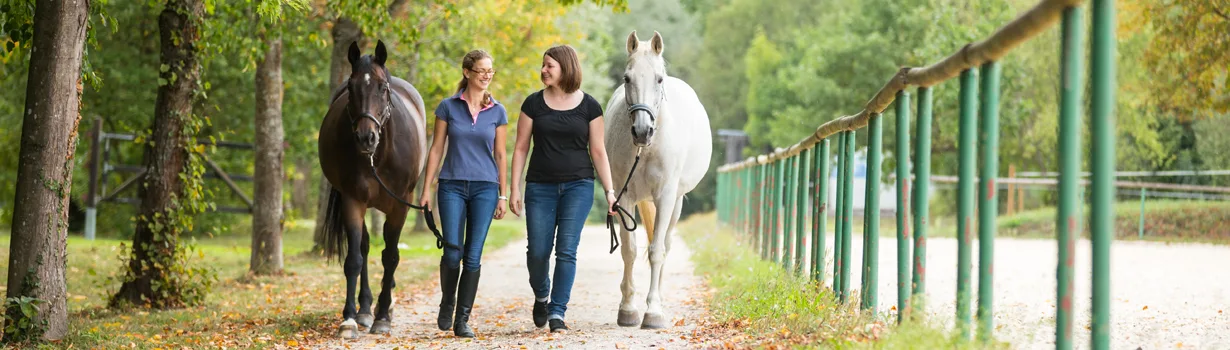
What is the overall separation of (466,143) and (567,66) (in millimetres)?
687

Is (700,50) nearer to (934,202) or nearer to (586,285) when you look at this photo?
(934,202)

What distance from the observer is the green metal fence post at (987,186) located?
3816 mm

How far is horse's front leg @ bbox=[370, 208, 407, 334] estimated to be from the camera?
7249mm

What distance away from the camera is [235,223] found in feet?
80.0

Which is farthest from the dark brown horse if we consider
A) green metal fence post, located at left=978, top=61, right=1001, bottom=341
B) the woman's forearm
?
green metal fence post, located at left=978, top=61, right=1001, bottom=341

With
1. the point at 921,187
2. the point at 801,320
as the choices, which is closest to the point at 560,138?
the point at 801,320

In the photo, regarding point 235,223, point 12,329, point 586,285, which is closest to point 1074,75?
point 12,329

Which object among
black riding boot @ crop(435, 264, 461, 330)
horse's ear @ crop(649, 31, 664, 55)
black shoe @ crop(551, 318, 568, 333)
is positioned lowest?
black shoe @ crop(551, 318, 568, 333)

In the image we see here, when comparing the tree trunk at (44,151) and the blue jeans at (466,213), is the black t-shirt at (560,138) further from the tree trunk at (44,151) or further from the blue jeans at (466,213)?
the tree trunk at (44,151)

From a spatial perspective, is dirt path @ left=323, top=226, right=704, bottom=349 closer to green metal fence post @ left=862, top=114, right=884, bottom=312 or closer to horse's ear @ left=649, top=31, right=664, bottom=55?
green metal fence post @ left=862, top=114, right=884, bottom=312

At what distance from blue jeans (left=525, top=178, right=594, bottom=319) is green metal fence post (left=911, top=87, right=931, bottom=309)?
234 centimetres

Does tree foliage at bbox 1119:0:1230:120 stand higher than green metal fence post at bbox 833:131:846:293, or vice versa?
tree foliage at bbox 1119:0:1230:120

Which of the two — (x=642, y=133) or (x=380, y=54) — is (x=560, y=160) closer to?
(x=642, y=133)

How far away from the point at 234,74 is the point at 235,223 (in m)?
5.37
